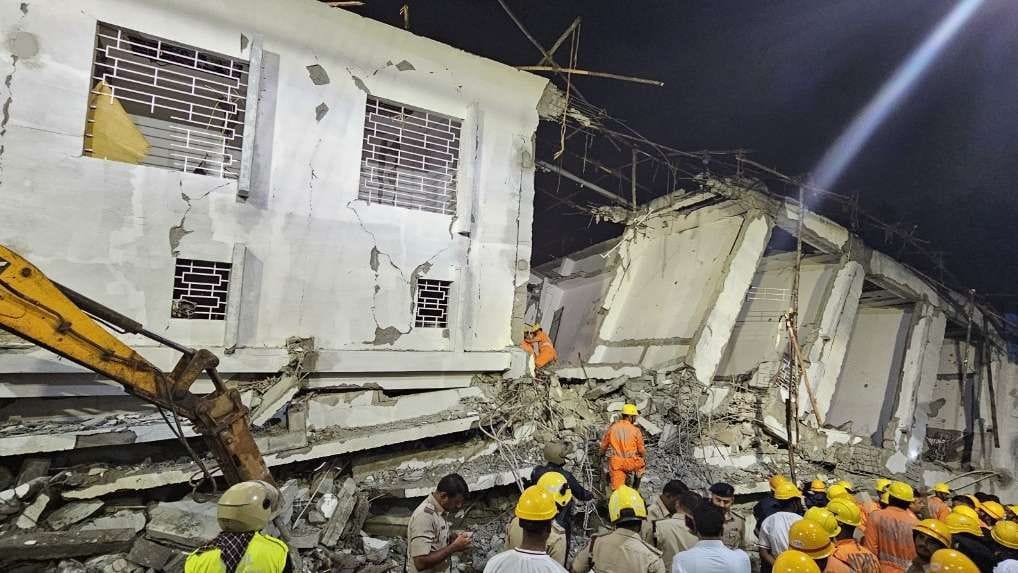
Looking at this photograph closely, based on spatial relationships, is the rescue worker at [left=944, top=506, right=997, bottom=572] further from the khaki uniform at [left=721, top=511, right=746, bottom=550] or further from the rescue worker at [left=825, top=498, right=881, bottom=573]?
the khaki uniform at [left=721, top=511, right=746, bottom=550]

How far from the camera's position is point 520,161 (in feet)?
27.3

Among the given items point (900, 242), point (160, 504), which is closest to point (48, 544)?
point (160, 504)

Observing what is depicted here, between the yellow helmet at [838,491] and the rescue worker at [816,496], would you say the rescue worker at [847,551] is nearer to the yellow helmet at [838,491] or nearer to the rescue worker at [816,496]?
the yellow helmet at [838,491]

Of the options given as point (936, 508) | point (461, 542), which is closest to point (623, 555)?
point (461, 542)

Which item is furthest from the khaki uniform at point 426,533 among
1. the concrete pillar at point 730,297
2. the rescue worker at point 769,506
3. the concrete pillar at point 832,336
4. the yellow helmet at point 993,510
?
the concrete pillar at point 832,336

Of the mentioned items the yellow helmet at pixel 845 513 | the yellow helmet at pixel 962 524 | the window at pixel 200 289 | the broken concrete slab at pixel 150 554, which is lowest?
the broken concrete slab at pixel 150 554

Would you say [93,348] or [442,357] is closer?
[93,348]

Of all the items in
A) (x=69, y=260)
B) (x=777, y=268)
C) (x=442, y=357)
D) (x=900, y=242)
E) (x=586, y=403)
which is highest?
(x=900, y=242)

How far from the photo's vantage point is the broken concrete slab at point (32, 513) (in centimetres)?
459

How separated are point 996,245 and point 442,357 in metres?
15.9

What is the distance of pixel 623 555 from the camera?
3016mm

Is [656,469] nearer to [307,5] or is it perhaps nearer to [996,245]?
[307,5]

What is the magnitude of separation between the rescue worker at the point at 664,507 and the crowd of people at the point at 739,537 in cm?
1

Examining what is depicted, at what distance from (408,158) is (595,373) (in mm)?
4527
